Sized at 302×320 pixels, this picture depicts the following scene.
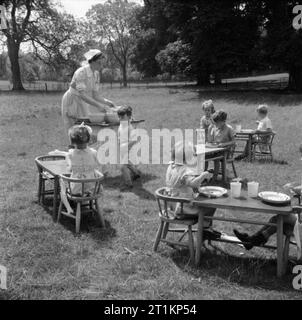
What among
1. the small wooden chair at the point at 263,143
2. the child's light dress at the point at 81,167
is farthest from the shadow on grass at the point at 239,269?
the small wooden chair at the point at 263,143

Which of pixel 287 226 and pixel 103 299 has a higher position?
pixel 287 226

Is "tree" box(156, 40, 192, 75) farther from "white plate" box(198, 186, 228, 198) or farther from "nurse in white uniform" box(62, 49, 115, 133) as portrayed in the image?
"white plate" box(198, 186, 228, 198)

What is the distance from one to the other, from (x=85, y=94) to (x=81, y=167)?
251cm

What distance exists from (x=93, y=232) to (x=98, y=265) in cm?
89

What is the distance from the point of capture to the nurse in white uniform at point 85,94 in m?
7.39

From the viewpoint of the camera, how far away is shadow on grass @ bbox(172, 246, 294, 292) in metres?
3.97

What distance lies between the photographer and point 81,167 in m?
5.30

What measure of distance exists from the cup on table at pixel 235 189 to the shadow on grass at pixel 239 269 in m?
0.73

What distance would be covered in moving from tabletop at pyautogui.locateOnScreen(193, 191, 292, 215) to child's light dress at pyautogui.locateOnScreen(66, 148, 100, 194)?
168 cm
